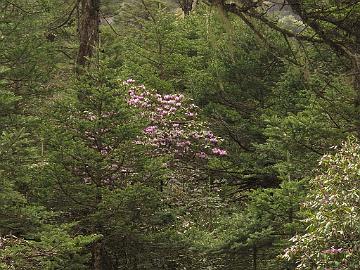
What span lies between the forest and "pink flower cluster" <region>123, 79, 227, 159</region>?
0.05m

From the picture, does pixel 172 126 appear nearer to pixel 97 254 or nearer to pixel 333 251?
pixel 97 254

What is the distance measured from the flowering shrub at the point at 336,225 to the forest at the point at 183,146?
2 cm

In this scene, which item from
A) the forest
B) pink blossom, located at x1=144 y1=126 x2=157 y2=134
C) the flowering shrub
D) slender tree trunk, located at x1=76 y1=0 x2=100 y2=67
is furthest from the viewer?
pink blossom, located at x1=144 y1=126 x2=157 y2=134

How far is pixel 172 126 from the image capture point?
491 inches

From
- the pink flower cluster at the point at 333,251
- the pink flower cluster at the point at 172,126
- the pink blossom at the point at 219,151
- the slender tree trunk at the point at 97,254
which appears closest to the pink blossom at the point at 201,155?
the pink flower cluster at the point at 172,126

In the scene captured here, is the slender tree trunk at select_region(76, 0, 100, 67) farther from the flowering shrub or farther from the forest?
the flowering shrub

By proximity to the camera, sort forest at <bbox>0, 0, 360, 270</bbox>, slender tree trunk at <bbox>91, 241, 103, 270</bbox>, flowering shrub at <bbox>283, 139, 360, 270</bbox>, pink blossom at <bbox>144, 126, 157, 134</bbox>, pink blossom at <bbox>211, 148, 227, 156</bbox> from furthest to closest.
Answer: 1. pink blossom at <bbox>211, 148, 227, 156</bbox>
2. pink blossom at <bbox>144, 126, 157, 134</bbox>
3. slender tree trunk at <bbox>91, 241, 103, 270</bbox>
4. flowering shrub at <bbox>283, 139, 360, 270</bbox>
5. forest at <bbox>0, 0, 360, 270</bbox>

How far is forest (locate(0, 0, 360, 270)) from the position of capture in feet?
20.3

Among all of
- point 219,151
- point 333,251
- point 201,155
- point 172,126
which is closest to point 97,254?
point 172,126

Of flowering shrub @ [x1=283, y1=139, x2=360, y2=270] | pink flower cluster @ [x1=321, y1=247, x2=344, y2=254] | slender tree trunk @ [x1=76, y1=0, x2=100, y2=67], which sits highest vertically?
slender tree trunk @ [x1=76, y1=0, x2=100, y2=67]

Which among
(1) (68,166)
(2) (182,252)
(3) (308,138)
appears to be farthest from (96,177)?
(3) (308,138)

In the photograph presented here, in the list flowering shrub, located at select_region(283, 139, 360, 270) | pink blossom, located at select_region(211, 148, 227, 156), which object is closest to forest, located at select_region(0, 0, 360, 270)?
flowering shrub, located at select_region(283, 139, 360, 270)

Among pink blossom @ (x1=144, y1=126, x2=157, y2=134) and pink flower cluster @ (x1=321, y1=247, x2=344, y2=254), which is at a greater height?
pink blossom @ (x1=144, y1=126, x2=157, y2=134)

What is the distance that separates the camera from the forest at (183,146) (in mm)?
6195
